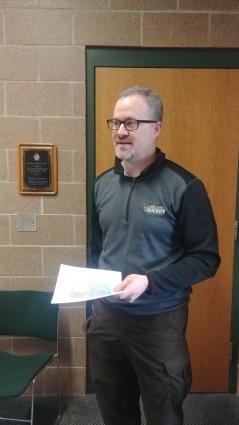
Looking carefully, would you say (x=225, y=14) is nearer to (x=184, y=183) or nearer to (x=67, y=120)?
(x=67, y=120)

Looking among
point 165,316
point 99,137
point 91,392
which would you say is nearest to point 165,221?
point 165,316

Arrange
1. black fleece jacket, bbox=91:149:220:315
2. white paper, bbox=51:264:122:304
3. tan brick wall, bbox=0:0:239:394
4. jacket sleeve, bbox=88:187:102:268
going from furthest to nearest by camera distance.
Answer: tan brick wall, bbox=0:0:239:394, jacket sleeve, bbox=88:187:102:268, black fleece jacket, bbox=91:149:220:315, white paper, bbox=51:264:122:304

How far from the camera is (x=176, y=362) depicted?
144 cm

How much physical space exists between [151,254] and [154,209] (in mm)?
164

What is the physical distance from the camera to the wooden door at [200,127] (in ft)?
7.14

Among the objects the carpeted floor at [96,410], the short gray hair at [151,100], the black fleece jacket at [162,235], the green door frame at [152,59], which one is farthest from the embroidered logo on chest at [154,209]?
the carpeted floor at [96,410]

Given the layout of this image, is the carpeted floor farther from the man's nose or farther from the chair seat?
the man's nose

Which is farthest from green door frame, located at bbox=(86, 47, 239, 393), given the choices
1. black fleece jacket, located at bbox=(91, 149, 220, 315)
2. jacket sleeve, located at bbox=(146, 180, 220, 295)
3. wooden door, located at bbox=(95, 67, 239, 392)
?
jacket sleeve, located at bbox=(146, 180, 220, 295)

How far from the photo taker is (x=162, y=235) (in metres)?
1.41

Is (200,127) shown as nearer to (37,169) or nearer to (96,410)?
(37,169)

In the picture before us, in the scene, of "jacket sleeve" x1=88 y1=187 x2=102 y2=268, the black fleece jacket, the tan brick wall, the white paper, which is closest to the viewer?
the white paper

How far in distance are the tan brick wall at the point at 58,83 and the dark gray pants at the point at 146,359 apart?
816 mm

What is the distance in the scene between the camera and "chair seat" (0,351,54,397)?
69.3 inches

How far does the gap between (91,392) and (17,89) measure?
187 cm
